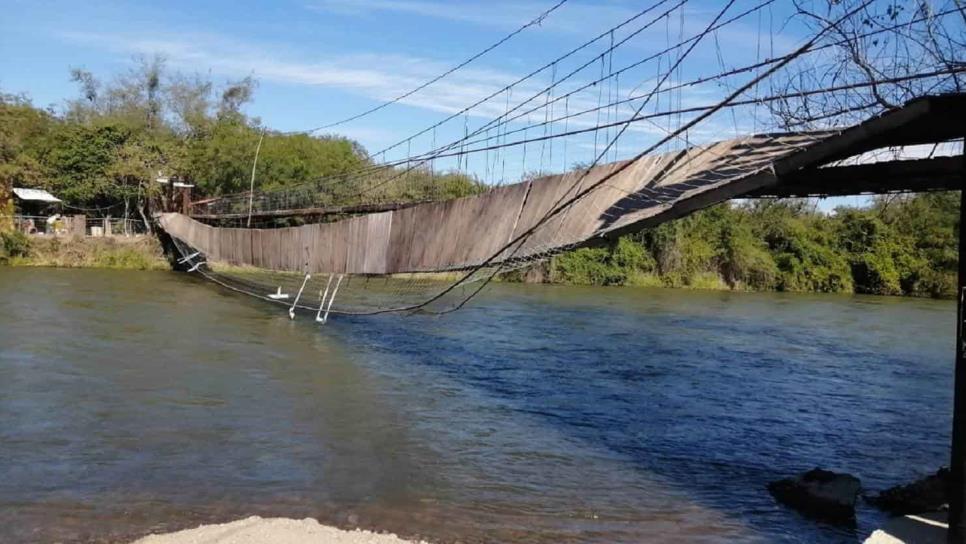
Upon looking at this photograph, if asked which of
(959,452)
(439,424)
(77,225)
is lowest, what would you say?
(439,424)

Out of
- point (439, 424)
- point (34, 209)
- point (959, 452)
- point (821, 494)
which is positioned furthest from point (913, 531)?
A: point (34, 209)

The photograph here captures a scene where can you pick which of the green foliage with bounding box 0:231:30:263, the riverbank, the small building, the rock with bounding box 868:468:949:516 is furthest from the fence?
the rock with bounding box 868:468:949:516

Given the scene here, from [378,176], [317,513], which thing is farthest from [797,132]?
[378,176]

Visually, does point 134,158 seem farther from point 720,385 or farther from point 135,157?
point 720,385

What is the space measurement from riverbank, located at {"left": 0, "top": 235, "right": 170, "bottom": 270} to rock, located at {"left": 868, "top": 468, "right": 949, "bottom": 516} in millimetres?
31602

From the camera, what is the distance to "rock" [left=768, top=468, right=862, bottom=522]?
264 inches

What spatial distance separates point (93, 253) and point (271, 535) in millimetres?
31405

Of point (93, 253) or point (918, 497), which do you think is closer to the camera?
point (918, 497)

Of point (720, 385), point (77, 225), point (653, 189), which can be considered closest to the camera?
point (653, 189)

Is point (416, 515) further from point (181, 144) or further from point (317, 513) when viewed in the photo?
point (181, 144)

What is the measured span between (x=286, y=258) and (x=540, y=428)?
Result: 7590mm

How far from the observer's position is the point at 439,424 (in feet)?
31.0

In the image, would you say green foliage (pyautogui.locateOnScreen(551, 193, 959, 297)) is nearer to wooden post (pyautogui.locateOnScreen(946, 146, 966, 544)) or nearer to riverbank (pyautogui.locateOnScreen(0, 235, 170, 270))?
riverbank (pyautogui.locateOnScreen(0, 235, 170, 270))

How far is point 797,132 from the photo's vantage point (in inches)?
232
